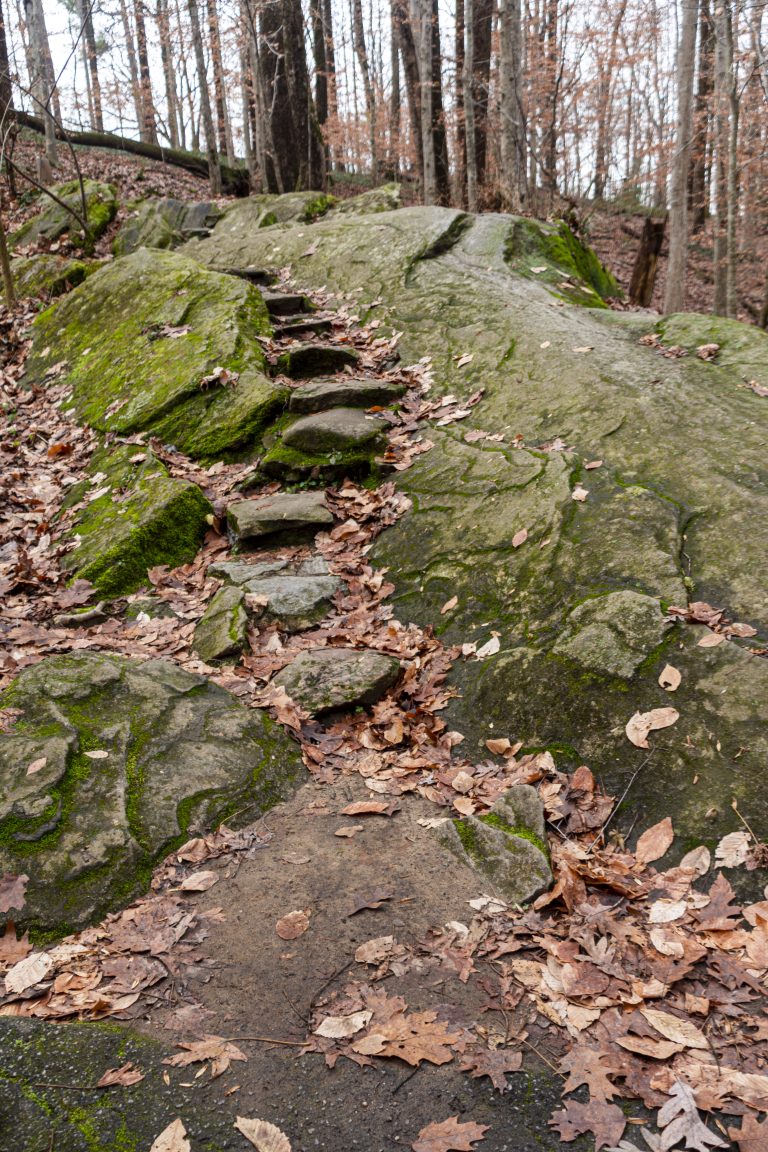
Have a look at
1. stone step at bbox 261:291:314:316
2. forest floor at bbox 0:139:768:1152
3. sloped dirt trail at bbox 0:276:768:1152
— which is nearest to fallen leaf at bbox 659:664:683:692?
forest floor at bbox 0:139:768:1152

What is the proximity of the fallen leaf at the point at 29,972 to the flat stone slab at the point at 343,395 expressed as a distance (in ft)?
13.2

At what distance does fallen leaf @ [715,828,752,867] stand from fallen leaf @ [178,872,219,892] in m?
1.78

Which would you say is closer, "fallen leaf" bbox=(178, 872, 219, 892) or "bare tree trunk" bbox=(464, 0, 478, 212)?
"fallen leaf" bbox=(178, 872, 219, 892)

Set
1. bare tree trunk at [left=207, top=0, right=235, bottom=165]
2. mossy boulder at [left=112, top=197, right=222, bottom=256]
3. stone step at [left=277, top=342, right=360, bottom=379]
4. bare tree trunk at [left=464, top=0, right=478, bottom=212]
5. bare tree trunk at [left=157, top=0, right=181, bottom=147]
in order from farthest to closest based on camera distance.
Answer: bare tree trunk at [left=157, top=0, right=181, bottom=147], bare tree trunk at [left=207, top=0, right=235, bottom=165], bare tree trunk at [left=464, top=0, right=478, bottom=212], mossy boulder at [left=112, top=197, right=222, bottom=256], stone step at [left=277, top=342, right=360, bottom=379]

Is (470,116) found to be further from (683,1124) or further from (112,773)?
(683,1124)

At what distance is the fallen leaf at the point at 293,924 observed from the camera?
2.37m

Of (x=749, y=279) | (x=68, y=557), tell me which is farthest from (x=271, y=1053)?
(x=749, y=279)

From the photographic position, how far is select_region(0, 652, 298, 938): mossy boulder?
8.22 feet

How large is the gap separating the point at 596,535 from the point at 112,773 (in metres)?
2.54

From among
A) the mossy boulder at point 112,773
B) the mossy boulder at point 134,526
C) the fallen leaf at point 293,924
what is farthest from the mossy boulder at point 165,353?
the fallen leaf at point 293,924

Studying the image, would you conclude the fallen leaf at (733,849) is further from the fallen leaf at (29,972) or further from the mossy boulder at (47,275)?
the mossy boulder at (47,275)

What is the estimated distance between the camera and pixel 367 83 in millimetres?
19516

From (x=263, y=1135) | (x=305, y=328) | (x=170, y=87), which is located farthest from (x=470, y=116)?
(x=170, y=87)

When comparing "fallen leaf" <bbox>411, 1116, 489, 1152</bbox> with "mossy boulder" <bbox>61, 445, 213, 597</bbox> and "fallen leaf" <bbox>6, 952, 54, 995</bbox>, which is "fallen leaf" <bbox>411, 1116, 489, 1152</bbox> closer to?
"fallen leaf" <bbox>6, 952, 54, 995</bbox>
